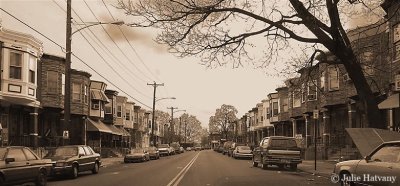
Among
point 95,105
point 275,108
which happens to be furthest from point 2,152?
point 275,108

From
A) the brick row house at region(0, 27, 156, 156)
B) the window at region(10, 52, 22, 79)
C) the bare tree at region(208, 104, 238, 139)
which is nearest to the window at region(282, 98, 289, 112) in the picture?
the brick row house at region(0, 27, 156, 156)

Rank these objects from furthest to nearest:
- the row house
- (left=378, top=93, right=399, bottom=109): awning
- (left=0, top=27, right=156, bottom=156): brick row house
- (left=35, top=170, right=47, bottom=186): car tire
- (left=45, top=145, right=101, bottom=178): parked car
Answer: (left=0, top=27, right=156, bottom=156): brick row house < the row house < (left=378, top=93, right=399, bottom=109): awning < (left=45, top=145, right=101, bottom=178): parked car < (left=35, top=170, right=47, bottom=186): car tire

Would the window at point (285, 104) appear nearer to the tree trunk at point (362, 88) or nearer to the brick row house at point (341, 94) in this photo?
the brick row house at point (341, 94)

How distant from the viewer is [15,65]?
3183 centimetres

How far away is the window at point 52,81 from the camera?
3859 cm

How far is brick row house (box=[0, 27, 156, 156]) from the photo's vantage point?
31281 millimetres

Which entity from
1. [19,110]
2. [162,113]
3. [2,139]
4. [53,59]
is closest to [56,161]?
[2,139]

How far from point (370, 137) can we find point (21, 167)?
449 inches

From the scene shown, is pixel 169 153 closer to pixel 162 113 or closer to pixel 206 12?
pixel 206 12

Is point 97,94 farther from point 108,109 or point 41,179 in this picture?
point 41,179

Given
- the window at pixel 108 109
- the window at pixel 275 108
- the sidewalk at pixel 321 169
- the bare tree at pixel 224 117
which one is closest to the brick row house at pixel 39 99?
the window at pixel 108 109

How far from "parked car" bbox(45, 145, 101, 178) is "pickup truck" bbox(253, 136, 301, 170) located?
908cm

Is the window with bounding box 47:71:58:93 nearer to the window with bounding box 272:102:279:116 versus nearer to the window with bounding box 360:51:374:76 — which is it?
the window with bounding box 360:51:374:76

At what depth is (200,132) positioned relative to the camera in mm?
198875
